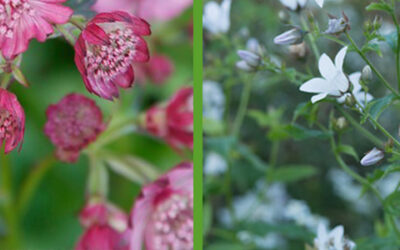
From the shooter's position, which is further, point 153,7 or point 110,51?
point 153,7

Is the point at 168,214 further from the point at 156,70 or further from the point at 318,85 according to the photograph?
the point at 156,70

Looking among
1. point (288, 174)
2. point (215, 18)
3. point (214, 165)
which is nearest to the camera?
point (215, 18)

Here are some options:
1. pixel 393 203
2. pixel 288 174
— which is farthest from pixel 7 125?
pixel 288 174

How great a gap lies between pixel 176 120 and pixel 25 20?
0.23 metres

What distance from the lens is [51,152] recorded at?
71 cm

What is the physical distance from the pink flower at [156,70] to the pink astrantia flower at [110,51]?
0.38 metres

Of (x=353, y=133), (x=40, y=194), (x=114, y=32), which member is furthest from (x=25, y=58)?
(x=353, y=133)

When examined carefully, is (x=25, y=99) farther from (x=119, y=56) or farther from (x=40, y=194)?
(x=119, y=56)

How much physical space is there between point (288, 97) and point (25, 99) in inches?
17.6

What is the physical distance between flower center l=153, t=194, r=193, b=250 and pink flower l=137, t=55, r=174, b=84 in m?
0.31

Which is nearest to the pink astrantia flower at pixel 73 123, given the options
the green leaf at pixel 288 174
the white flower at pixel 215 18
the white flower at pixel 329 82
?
the white flower at pixel 329 82

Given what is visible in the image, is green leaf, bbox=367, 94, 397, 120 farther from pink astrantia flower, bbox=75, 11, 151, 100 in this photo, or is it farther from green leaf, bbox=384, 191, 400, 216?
pink astrantia flower, bbox=75, 11, 151, 100

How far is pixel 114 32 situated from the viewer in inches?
15.9

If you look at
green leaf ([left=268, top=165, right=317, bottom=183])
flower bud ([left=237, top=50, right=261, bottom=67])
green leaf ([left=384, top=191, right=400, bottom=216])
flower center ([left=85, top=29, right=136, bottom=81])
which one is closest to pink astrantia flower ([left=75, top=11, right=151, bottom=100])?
flower center ([left=85, top=29, right=136, bottom=81])
